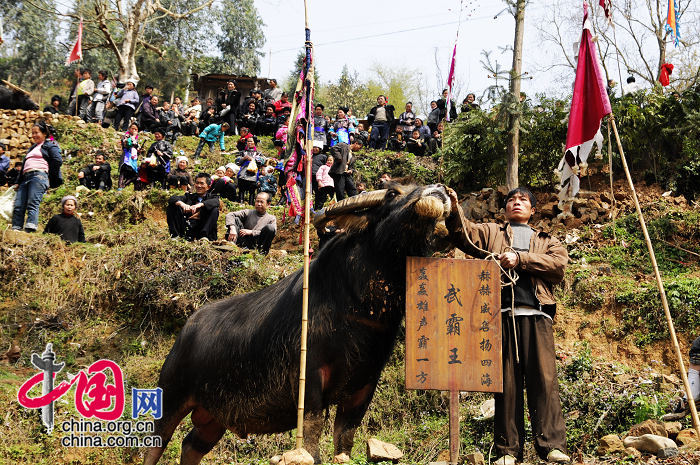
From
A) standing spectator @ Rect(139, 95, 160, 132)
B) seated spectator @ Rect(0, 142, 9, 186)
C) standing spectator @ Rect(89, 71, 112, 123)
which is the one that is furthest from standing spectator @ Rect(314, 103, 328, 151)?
standing spectator @ Rect(89, 71, 112, 123)

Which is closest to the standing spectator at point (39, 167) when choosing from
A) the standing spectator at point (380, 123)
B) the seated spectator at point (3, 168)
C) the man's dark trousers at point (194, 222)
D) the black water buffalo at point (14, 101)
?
the man's dark trousers at point (194, 222)

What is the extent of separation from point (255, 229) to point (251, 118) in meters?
12.2

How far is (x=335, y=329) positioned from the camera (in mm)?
4773

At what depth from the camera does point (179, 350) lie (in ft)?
20.1

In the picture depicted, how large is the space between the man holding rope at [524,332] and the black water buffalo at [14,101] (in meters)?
21.7

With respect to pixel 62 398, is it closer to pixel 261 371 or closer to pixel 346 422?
pixel 261 371

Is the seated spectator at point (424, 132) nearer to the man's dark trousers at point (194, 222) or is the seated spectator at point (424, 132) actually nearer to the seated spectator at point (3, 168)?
the man's dark trousers at point (194, 222)

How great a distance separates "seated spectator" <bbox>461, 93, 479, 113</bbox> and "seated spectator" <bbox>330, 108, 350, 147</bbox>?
3.41 metres

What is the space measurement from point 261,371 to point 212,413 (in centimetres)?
94

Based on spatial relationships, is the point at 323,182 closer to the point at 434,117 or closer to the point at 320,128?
the point at 320,128

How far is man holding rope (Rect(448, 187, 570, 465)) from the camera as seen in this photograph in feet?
16.4

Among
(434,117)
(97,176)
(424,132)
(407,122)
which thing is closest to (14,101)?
(97,176)

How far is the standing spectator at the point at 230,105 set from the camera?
21.0m

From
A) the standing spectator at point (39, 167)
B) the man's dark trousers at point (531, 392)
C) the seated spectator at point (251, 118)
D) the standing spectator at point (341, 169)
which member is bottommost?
the man's dark trousers at point (531, 392)
